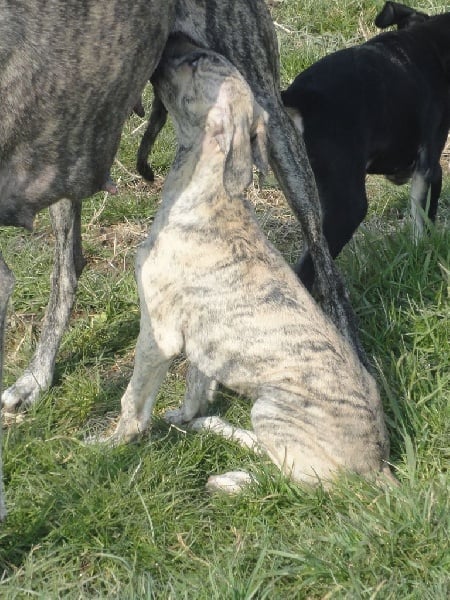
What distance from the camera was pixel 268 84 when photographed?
412cm

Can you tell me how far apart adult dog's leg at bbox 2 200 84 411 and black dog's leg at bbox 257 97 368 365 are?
3.18 ft

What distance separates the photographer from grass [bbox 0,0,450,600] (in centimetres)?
317

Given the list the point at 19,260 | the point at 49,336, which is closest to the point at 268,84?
the point at 49,336

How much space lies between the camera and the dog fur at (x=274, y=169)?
12.9 feet

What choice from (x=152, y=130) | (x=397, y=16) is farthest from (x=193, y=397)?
(x=397, y=16)

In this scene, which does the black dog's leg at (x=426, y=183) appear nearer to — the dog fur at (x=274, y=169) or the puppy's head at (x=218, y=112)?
the dog fur at (x=274, y=169)

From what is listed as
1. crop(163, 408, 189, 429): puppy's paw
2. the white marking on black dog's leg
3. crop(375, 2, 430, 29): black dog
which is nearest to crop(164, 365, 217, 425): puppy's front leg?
crop(163, 408, 189, 429): puppy's paw

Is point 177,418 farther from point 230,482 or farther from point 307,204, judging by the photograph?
point 307,204

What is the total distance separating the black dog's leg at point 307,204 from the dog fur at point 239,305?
551 mm

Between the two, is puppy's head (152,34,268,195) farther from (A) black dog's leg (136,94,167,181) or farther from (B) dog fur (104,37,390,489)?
(A) black dog's leg (136,94,167,181)

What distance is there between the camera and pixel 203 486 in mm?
3830

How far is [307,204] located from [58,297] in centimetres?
126

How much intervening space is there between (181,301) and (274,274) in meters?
0.36

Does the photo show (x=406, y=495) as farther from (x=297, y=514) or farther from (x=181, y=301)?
(x=181, y=301)
